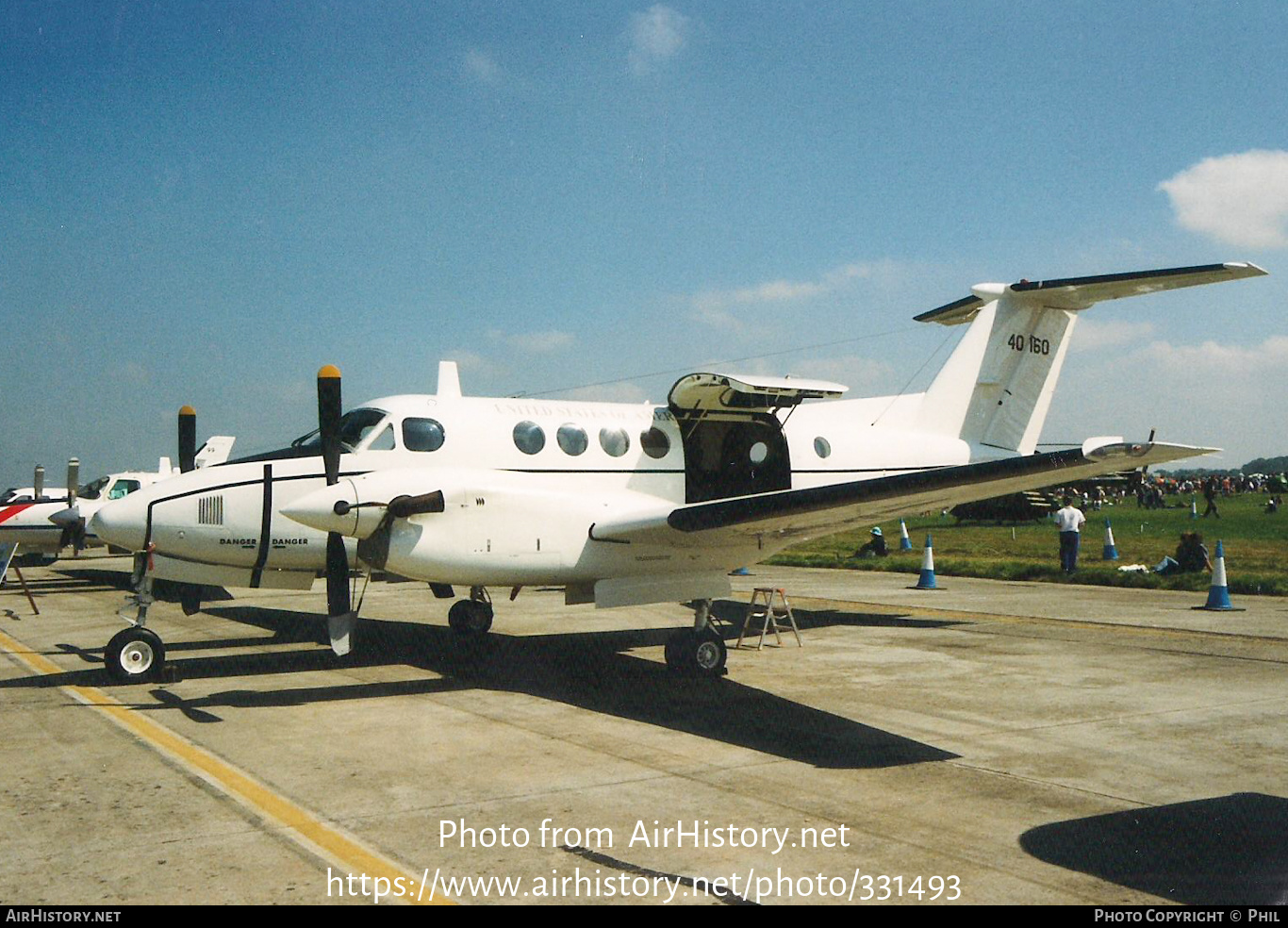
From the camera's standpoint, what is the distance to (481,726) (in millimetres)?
8492

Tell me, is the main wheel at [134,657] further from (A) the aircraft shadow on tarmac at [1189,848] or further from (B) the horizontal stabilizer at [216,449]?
(B) the horizontal stabilizer at [216,449]

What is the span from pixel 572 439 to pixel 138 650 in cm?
506

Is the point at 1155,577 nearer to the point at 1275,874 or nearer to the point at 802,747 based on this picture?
the point at 802,747

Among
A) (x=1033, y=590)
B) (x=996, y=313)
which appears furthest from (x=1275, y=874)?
(x=1033, y=590)

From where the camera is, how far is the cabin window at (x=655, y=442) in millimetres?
12141

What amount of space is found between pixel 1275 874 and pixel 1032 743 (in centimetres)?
292

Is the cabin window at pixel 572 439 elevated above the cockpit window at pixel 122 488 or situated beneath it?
situated beneath

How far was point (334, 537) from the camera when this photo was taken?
404 inches

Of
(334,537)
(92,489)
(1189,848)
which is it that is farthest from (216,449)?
(1189,848)

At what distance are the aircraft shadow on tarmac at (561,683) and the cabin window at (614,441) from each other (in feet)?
8.16

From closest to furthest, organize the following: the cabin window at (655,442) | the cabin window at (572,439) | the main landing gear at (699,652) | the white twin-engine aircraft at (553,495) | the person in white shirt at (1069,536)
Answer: the white twin-engine aircraft at (553,495) → the main landing gear at (699,652) → the cabin window at (572,439) → the cabin window at (655,442) → the person in white shirt at (1069,536)

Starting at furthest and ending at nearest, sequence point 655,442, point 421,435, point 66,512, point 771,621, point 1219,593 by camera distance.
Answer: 1. point 66,512
2. point 1219,593
3. point 771,621
4. point 655,442
5. point 421,435

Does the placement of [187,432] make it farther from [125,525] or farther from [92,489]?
[92,489]

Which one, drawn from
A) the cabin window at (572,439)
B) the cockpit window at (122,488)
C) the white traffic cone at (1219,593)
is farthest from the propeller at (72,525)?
the white traffic cone at (1219,593)
